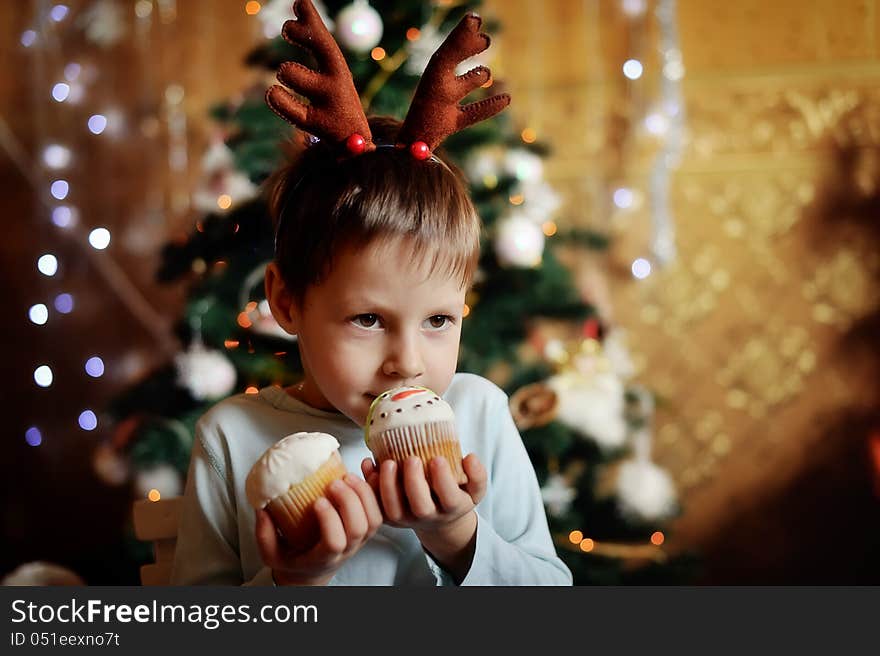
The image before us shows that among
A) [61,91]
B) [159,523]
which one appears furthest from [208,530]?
[61,91]

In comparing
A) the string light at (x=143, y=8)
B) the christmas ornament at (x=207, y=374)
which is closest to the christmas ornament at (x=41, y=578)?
the christmas ornament at (x=207, y=374)

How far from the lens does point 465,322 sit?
190cm

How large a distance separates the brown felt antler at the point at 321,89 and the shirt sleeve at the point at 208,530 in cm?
35

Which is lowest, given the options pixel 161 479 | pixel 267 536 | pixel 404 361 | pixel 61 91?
pixel 161 479

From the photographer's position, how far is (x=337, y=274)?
85 cm

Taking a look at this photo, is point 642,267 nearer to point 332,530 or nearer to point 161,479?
point 161,479

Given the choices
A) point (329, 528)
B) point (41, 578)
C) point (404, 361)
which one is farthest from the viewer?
point (41, 578)

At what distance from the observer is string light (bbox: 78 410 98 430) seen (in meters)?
2.80

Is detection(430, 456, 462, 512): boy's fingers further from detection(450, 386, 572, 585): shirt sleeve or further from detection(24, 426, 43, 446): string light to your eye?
detection(24, 426, 43, 446): string light

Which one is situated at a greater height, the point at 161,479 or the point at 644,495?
the point at 161,479

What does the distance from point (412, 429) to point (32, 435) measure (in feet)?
7.93

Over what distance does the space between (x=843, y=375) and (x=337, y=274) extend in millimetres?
2217

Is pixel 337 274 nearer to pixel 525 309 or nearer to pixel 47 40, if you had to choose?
pixel 525 309

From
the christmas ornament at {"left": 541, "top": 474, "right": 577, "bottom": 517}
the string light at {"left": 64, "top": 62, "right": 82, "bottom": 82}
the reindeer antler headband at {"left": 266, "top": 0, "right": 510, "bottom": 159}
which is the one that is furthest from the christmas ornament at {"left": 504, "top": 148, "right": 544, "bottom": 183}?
the string light at {"left": 64, "top": 62, "right": 82, "bottom": 82}
